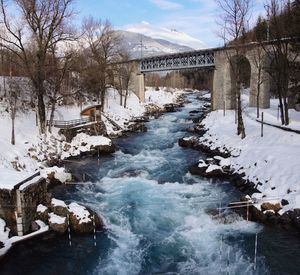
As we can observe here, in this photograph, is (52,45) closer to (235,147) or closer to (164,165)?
(164,165)

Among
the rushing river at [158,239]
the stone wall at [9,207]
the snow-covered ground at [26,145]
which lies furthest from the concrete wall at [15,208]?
the rushing river at [158,239]

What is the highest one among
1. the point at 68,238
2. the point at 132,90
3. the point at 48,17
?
the point at 48,17

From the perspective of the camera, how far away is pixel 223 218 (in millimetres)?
17859

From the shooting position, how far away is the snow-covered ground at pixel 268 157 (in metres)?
18.7

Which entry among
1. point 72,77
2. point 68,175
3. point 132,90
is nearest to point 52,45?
point 68,175

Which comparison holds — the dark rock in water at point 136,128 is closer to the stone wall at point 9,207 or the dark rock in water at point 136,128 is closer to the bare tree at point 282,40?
the bare tree at point 282,40

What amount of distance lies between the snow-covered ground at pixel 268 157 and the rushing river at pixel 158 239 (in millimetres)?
2030

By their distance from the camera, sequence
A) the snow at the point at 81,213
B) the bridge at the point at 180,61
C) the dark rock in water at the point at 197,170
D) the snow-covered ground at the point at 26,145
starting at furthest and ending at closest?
1. the bridge at the point at 180,61
2. the dark rock in water at the point at 197,170
3. the snow-covered ground at the point at 26,145
4. the snow at the point at 81,213

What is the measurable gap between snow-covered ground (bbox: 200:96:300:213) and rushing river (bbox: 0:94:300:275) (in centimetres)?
203

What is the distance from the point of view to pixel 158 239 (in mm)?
16188

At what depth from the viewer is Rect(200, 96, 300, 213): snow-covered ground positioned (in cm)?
1873

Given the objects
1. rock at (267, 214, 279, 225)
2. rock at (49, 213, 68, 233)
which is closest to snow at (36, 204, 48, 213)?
rock at (49, 213, 68, 233)

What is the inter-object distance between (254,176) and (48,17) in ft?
69.1

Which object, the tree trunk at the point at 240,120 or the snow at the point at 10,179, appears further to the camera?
the tree trunk at the point at 240,120
